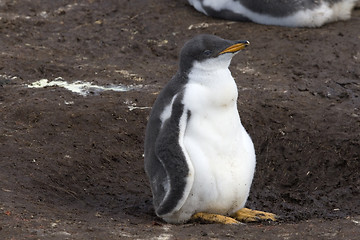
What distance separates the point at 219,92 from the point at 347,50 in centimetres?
376

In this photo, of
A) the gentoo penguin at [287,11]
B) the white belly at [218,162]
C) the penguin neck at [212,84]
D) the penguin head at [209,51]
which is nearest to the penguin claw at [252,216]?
the white belly at [218,162]

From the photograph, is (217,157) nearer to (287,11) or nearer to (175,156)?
(175,156)

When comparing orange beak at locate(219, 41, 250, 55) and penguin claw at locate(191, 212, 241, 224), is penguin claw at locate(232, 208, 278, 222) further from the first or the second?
orange beak at locate(219, 41, 250, 55)

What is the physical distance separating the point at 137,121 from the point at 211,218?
1.90 meters

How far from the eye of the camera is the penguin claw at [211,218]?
5.19 metres

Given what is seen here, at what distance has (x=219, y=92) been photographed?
16.7 feet

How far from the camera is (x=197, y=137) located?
514cm

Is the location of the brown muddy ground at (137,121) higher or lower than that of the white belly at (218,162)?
lower

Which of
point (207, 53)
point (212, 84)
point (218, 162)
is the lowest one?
point (218, 162)

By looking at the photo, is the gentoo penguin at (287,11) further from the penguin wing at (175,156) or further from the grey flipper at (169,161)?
the penguin wing at (175,156)

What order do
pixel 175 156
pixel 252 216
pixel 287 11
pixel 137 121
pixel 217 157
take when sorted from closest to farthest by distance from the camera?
pixel 175 156 → pixel 217 157 → pixel 252 216 → pixel 137 121 → pixel 287 11

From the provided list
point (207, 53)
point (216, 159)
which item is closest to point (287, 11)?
point (207, 53)

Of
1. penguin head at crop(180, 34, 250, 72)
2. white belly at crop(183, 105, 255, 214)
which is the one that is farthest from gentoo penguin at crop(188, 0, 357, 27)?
penguin head at crop(180, 34, 250, 72)

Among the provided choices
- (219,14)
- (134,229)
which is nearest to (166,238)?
(134,229)
